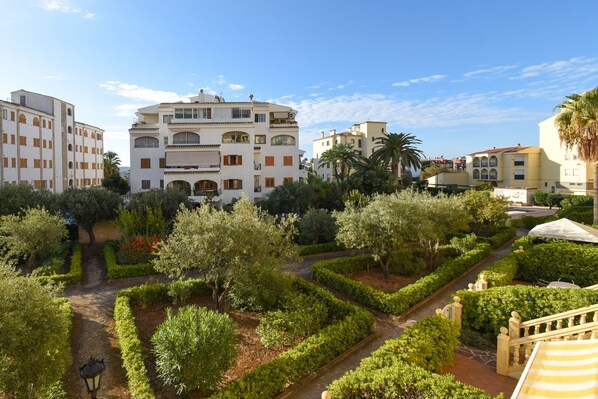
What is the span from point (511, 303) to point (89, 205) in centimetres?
2747

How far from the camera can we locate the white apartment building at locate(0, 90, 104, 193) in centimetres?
4328

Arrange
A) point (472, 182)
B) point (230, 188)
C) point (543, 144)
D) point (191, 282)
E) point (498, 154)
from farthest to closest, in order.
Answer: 1. point (472, 182)
2. point (498, 154)
3. point (543, 144)
4. point (230, 188)
5. point (191, 282)

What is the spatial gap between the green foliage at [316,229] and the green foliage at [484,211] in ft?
36.0

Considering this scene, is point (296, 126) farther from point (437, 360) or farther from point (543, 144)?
point (543, 144)

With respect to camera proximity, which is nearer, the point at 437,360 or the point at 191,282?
the point at 437,360

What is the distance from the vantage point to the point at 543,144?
204ft

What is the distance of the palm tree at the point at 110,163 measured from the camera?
74.0m

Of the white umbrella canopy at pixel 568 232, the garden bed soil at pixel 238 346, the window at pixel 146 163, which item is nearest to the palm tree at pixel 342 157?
the window at pixel 146 163

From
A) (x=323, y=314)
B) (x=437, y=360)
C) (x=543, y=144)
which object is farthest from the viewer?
(x=543, y=144)

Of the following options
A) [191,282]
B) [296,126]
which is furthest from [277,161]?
[191,282]

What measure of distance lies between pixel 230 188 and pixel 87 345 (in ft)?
87.9

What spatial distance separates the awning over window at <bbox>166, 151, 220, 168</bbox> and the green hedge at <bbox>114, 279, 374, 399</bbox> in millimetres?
22710

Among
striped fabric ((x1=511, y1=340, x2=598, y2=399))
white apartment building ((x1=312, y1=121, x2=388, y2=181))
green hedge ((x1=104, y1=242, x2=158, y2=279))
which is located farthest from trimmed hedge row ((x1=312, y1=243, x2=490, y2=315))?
white apartment building ((x1=312, y1=121, x2=388, y2=181))

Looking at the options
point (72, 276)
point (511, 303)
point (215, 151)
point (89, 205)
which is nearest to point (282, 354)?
point (511, 303)
